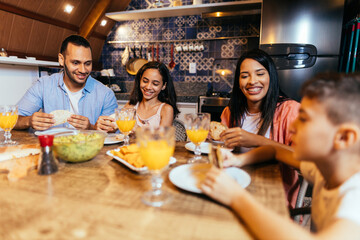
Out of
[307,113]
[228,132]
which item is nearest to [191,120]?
[228,132]

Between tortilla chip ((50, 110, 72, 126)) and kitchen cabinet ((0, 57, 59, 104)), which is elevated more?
kitchen cabinet ((0, 57, 59, 104))

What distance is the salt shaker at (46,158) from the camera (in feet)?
3.14

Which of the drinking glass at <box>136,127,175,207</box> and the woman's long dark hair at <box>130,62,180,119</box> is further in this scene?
the woman's long dark hair at <box>130,62,180,119</box>

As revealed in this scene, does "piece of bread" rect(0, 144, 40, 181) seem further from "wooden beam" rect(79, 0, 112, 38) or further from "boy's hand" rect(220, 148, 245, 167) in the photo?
"wooden beam" rect(79, 0, 112, 38)

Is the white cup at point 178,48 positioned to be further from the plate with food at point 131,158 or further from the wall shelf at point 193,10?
the plate with food at point 131,158

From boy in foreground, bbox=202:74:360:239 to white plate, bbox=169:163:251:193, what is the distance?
0.25 feet

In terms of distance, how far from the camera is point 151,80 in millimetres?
2277

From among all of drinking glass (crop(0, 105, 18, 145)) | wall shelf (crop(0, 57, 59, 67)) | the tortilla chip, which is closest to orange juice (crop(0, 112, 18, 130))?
drinking glass (crop(0, 105, 18, 145))

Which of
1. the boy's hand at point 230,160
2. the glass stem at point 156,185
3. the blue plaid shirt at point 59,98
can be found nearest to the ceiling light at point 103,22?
the blue plaid shirt at point 59,98

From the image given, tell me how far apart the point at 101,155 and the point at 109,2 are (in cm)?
347

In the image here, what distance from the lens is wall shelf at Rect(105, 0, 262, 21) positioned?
3326mm

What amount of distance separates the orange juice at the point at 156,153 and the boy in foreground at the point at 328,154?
0.16m

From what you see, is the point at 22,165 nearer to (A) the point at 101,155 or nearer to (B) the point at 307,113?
(A) the point at 101,155

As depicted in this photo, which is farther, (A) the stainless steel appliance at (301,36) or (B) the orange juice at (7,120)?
(A) the stainless steel appliance at (301,36)
